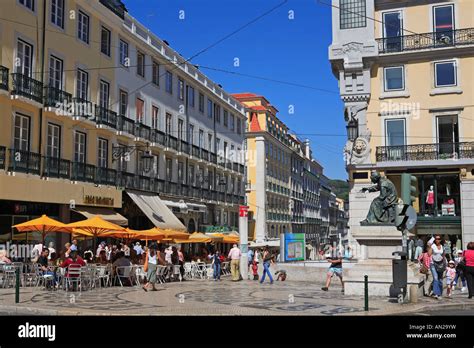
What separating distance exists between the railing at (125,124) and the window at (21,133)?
8.07 metres

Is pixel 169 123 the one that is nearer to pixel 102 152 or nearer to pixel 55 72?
pixel 102 152

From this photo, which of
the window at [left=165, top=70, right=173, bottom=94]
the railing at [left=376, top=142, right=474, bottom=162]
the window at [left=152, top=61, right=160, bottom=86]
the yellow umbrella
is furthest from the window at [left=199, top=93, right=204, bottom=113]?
the yellow umbrella

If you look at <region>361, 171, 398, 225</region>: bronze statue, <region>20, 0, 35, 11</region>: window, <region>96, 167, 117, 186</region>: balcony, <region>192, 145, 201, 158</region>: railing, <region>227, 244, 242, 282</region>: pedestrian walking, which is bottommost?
<region>227, 244, 242, 282</region>: pedestrian walking

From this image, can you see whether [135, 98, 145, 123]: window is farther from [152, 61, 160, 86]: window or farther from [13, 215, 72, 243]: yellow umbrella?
[13, 215, 72, 243]: yellow umbrella

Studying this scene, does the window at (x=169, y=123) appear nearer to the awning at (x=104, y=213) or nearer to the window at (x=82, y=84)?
the awning at (x=104, y=213)

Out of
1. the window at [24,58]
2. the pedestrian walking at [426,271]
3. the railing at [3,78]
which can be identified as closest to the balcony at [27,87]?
the window at [24,58]

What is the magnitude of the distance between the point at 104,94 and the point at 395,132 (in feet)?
53.1

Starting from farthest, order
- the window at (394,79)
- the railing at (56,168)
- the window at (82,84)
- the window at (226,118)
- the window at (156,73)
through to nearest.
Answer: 1. the window at (226,118)
2. the window at (156,73)
3. the window at (394,79)
4. the window at (82,84)
5. the railing at (56,168)

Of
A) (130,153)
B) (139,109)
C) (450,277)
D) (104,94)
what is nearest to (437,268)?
(450,277)

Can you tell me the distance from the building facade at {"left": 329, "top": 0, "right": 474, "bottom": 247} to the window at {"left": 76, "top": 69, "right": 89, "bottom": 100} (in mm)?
13212

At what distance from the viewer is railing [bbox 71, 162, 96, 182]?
97.2 ft

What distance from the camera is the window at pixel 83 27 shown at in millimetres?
30595

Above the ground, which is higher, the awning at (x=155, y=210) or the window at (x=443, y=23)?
the window at (x=443, y=23)

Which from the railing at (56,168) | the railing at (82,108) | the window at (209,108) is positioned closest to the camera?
the railing at (56,168)
